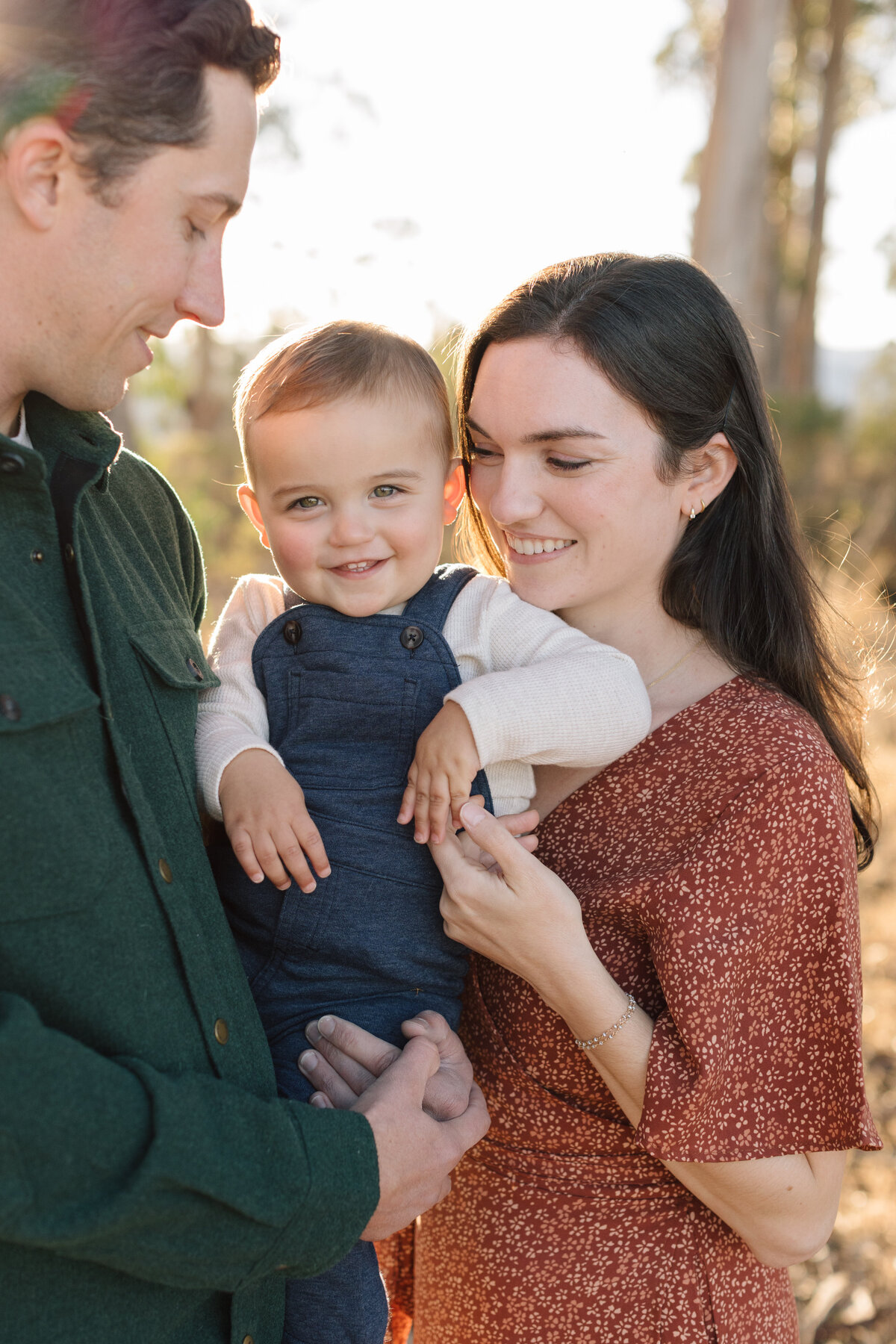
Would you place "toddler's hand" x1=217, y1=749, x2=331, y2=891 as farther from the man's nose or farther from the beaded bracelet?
the man's nose

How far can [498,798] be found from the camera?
1.96 metres

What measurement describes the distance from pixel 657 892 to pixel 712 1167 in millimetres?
450

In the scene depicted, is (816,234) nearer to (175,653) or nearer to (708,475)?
(708,475)

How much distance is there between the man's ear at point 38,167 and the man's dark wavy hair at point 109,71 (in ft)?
0.05

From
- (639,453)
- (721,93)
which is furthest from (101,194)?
(721,93)

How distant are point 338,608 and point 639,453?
2.14 ft

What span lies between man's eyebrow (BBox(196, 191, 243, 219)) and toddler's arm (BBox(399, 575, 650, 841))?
0.77 meters

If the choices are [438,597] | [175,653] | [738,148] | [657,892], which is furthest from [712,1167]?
[738,148]

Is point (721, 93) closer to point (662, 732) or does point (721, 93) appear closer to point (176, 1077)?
point (662, 732)

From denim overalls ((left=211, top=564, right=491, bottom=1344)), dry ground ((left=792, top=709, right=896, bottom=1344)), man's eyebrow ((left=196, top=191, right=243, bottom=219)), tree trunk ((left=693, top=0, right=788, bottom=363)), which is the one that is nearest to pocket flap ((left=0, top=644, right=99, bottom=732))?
denim overalls ((left=211, top=564, right=491, bottom=1344))

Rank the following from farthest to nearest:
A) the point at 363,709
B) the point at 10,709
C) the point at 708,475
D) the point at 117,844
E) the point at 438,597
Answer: the point at 708,475 < the point at 438,597 < the point at 363,709 < the point at 117,844 < the point at 10,709

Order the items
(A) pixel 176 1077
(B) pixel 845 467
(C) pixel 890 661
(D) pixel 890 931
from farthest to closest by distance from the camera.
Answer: (B) pixel 845 467 → (D) pixel 890 931 → (C) pixel 890 661 → (A) pixel 176 1077

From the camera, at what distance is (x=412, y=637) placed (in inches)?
75.1

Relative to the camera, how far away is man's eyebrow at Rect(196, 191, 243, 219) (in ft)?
4.92
